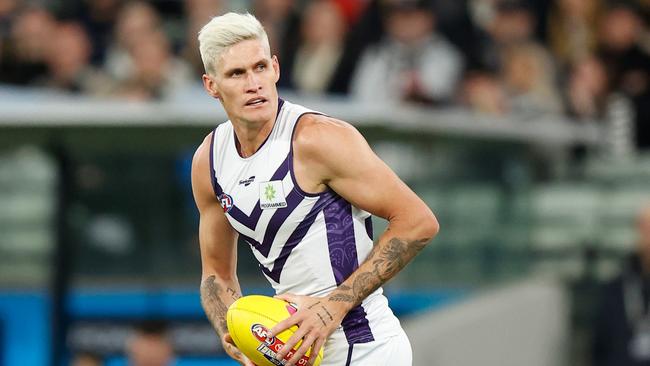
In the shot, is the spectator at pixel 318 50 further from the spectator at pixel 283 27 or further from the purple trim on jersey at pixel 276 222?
the purple trim on jersey at pixel 276 222

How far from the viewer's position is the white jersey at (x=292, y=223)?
17.9 feet

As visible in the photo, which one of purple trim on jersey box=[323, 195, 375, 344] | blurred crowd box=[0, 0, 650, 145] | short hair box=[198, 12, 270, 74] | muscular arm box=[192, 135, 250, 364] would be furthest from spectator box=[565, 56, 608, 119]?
short hair box=[198, 12, 270, 74]


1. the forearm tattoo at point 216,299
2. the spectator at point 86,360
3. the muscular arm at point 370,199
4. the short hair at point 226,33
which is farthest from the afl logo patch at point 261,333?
the spectator at point 86,360

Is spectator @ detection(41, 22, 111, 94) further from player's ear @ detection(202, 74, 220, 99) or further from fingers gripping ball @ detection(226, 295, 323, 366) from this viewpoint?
fingers gripping ball @ detection(226, 295, 323, 366)

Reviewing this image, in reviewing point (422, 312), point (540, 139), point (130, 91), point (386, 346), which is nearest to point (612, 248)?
point (540, 139)

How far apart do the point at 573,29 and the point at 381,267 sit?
27.2 feet

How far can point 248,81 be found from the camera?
5.36 meters

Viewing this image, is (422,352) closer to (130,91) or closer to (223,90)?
(130,91)

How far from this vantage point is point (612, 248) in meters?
11.2

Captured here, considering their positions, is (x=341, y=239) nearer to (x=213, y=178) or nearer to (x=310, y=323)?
(x=310, y=323)

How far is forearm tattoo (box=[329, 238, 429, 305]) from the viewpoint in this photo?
17.8 feet

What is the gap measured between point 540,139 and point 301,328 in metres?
6.49

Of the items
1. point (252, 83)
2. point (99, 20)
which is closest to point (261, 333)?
point (252, 83)

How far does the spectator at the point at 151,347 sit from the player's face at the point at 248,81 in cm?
489
